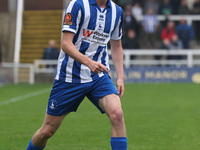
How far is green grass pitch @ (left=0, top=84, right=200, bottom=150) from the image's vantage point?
7.53 metres

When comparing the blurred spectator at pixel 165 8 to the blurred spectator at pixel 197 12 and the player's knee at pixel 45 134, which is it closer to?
the blurred spectator at pixel 197 12

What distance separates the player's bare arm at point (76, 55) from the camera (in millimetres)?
5137

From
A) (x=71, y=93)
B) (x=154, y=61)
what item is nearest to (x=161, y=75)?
(x=154, y=61)

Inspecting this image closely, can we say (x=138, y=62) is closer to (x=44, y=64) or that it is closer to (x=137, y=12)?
(x=137, y=12)

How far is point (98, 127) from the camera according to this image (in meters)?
9.26

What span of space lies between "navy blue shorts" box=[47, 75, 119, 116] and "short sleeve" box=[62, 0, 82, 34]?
60cm

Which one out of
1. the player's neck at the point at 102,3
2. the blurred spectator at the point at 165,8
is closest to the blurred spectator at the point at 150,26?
the blurred spectator at the point at 165,8

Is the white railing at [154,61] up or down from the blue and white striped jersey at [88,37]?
down

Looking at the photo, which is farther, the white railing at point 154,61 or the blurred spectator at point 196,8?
the blurred spectator at point 196,8

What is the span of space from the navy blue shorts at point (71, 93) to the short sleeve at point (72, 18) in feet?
1.96

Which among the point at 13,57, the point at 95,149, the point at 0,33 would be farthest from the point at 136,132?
the point at 0,33

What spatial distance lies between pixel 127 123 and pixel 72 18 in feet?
15.2

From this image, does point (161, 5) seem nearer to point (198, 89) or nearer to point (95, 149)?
point (198, 89)

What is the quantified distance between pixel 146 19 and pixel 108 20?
55.3 feet
